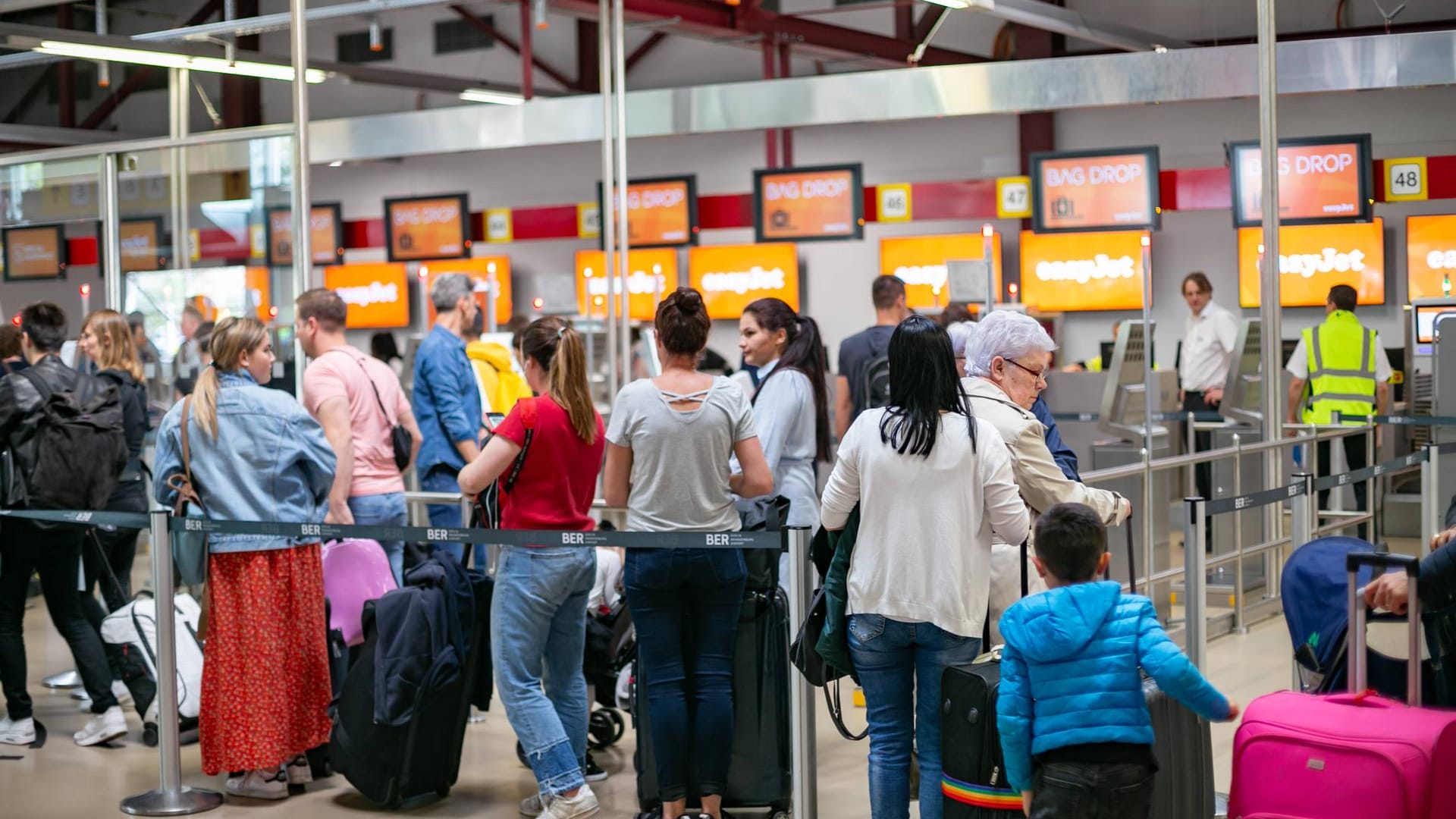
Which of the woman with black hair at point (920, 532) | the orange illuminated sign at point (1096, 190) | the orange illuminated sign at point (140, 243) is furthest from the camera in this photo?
the orange illuminated sign at point (1096, 190)

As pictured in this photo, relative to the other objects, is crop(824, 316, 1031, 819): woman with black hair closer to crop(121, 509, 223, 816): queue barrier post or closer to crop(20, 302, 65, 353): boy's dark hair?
crop(121, 509, 223, 816): queue barrier post

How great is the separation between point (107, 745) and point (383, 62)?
13381mm

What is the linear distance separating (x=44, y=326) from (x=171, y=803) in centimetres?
195

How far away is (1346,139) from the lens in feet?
33.8

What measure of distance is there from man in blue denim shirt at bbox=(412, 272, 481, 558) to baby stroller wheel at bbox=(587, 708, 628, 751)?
100 cm

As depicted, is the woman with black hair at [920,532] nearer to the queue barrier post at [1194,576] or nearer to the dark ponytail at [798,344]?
the queue barrier post at [1194,576]

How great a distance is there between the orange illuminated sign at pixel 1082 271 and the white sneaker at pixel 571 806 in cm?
927

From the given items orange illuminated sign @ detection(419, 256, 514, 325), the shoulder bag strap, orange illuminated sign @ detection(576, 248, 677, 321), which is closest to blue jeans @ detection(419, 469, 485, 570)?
the shoulder bag strap

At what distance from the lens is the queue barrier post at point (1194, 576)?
13.0 feet

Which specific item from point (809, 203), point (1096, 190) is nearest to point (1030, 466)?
point (1096, 190)

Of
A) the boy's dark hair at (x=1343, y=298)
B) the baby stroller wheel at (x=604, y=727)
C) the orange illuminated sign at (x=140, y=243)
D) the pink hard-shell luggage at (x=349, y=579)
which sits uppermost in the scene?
the orange illuminated sign at (x=140, y=243)

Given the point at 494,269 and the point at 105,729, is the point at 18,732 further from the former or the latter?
the point at 494,269

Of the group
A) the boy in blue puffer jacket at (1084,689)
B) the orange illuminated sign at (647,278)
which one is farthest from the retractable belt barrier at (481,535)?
the orange illuminated sign at (647,278)

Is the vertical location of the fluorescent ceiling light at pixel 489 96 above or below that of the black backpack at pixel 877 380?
above
